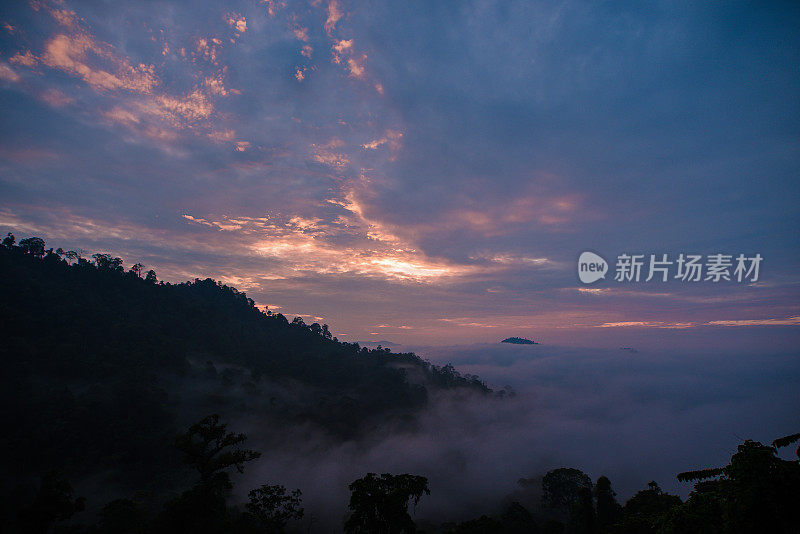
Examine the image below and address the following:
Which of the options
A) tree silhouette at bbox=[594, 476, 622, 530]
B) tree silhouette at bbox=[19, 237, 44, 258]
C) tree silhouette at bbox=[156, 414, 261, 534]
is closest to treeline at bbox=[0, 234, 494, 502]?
tree silhouette at bbox=[19, 237, 44, 258]

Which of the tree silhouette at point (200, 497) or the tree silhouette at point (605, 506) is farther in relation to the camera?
the tree silhouette at point (605, 506)

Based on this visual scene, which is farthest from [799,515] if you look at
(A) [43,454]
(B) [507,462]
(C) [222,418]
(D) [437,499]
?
(B) [507,462]

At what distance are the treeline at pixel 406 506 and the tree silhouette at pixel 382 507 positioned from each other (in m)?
0.07

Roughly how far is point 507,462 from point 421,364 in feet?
202

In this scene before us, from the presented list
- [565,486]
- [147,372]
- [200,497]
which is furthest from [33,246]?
[565,486]

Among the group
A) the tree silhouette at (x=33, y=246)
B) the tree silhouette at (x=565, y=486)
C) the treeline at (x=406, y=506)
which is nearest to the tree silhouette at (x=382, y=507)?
the treeline at (x=406, y=506)

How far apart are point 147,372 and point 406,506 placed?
3375 inches

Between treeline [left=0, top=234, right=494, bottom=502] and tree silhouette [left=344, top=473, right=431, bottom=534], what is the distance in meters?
62.3

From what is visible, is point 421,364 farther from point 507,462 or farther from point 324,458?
point 324,458

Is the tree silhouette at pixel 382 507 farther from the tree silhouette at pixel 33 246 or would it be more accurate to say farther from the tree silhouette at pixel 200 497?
the tree silhouette at pixel 33 246

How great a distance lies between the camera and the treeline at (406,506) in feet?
44.9

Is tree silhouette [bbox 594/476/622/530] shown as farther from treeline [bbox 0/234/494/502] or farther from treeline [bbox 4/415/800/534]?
treeline [bbox 0/234/494/502]

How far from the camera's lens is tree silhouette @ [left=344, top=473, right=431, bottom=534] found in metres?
24.3

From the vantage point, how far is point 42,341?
7862cm
